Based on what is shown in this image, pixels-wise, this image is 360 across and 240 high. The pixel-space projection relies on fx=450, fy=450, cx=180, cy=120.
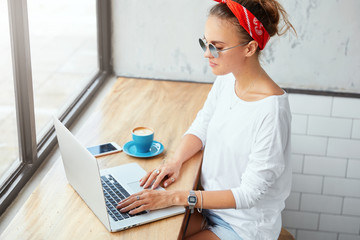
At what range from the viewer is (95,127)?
6.59 feet

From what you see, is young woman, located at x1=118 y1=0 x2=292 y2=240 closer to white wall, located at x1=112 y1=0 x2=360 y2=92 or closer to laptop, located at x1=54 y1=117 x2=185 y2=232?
laptop, located at x1=54 y1=117 x2=185 y2=232

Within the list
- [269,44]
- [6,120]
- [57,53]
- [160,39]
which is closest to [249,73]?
[269,44]

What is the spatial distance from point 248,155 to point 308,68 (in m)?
1.01

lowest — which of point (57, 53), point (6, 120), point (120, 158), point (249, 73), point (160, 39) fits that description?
point (6, 120)

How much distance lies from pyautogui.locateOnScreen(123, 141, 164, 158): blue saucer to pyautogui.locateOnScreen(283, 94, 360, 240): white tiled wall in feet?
3.22

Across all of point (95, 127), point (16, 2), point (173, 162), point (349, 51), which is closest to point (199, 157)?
point (173, 162)

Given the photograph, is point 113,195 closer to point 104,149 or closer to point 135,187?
point 135,187

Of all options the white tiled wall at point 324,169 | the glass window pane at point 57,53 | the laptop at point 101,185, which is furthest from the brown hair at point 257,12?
the glass window pane at point 57,53

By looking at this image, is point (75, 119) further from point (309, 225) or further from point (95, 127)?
point (309, 225)

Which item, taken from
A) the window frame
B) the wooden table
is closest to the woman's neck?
the wooden table

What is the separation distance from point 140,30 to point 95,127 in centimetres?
76

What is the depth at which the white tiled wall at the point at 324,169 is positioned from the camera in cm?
249

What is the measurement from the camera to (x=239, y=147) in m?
1.64

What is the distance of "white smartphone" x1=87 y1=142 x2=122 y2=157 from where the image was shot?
1778 mm
